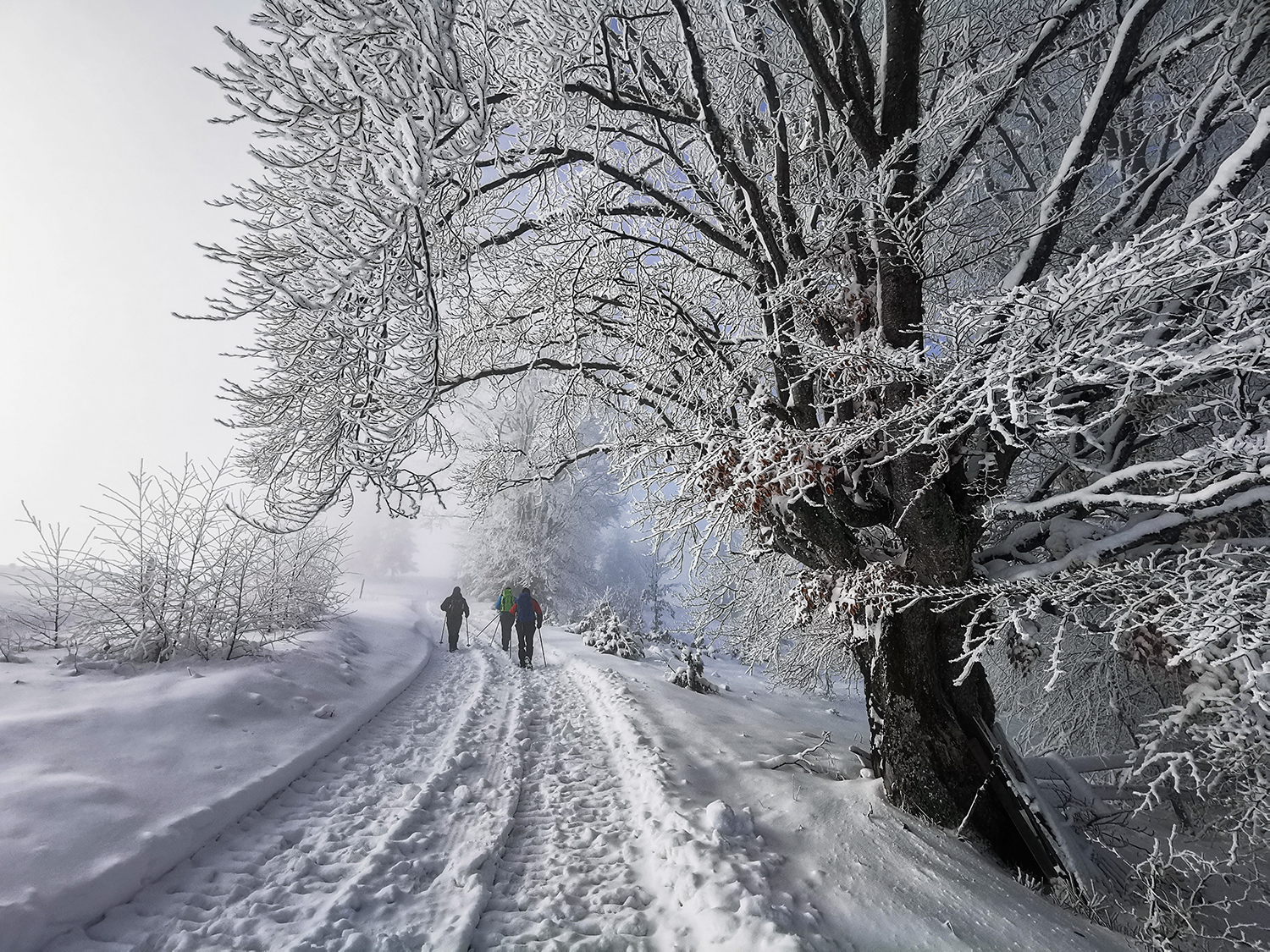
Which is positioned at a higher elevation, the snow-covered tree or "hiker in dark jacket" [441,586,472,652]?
the snow-covered tree

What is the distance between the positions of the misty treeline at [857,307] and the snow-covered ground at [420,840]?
116 cm

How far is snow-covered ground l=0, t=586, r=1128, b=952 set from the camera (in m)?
2.40

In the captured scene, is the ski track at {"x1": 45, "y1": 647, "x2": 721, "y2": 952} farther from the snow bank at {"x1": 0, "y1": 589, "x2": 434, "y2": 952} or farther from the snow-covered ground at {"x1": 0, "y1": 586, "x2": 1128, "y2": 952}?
the snow bank at {"x1": 0, "y1": 589, "x2": 434, "y2": 952}

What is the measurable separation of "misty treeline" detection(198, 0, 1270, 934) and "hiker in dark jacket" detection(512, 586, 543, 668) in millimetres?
6090

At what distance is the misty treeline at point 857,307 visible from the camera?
243cm

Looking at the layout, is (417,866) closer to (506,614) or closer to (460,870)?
(460,870)

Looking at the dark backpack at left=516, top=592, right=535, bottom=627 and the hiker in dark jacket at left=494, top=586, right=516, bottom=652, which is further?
the hiker in dark jacket at left=494, top=586, right=516, bottom=652

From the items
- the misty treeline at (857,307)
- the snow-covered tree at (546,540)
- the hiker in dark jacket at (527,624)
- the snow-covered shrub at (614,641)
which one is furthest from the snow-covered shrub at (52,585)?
the snow-covered tree at (546,540)

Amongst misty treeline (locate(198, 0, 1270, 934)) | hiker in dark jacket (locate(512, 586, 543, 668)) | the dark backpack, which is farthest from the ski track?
the dark backpack

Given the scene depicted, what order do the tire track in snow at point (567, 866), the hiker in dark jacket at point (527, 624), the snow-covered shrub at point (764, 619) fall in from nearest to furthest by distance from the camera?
the tire track in snow at point (567, 866)
the snow-covered shrub at point (764, 619)
the hiker in dark jacket at point (527, 624)

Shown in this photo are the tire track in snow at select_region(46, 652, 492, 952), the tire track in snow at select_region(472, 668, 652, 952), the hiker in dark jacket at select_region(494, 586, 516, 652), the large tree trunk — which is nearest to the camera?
the tire track in snow at select_region(46, 652, 492, 952)

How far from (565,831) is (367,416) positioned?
10.8 ft

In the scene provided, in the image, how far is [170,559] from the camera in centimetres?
578

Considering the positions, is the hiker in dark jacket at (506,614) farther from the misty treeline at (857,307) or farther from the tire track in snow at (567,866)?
the misty treeline at (857,307)
